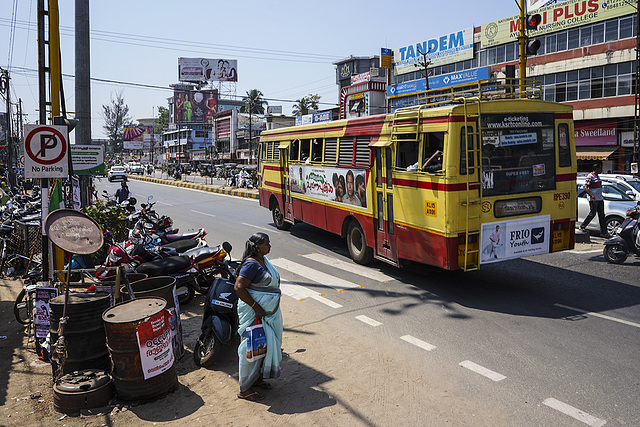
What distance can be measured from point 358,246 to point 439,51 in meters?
37.4

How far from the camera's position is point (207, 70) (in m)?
94.4

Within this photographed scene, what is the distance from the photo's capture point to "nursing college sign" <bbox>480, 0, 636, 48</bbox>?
1223 inches

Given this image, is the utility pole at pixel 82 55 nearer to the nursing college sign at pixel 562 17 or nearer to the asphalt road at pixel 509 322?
the asphalt road at pixel 509 322

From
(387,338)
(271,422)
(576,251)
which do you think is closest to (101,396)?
(271,422)

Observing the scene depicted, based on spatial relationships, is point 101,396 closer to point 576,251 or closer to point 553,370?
point 553,370

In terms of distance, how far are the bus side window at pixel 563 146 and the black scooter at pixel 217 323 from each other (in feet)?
18.5

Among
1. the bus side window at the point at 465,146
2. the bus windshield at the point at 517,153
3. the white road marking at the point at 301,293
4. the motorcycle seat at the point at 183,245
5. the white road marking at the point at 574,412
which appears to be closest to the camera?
the white road marking at the point at 574,412

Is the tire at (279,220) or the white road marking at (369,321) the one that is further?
the tire at (279,220)

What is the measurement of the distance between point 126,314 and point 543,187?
6475mm

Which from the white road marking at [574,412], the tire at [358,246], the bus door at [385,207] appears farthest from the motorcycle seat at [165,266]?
the white road marking at [574,412]

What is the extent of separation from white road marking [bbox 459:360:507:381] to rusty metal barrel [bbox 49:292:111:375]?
3.75 metres

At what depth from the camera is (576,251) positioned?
443 inches

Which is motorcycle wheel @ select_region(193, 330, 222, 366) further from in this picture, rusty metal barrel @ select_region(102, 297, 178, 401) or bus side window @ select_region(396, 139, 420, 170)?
bus side window @ select_region(396, 139, 420, 170)

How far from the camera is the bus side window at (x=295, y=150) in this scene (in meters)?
12.8
